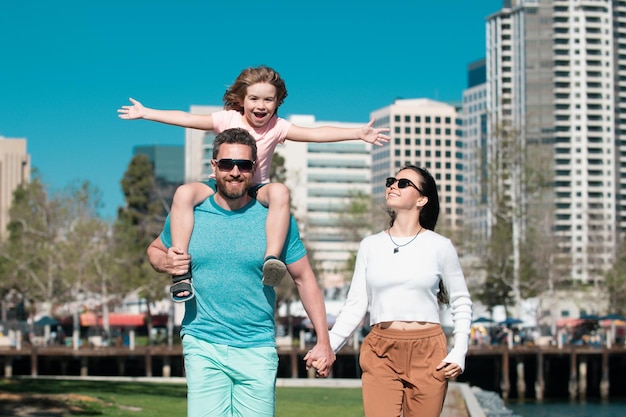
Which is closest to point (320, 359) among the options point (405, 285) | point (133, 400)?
point (405, 285)

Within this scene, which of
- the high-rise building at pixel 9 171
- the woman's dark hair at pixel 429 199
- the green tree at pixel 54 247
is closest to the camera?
the woman's dark hair at pixel 429 199

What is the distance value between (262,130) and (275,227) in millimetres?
1055

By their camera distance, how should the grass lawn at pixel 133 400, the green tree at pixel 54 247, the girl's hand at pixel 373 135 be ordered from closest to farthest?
the girl's hand at pixel 373 135 → the grass lawn at pixel 133 400 → the green tree at pixel 54 247

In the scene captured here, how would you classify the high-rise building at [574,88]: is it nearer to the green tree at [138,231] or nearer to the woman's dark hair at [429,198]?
the green tree at [138,231]

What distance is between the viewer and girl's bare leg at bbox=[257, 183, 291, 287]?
6.05m

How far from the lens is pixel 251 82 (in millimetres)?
7008

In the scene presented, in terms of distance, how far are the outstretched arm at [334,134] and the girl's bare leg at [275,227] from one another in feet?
2.52

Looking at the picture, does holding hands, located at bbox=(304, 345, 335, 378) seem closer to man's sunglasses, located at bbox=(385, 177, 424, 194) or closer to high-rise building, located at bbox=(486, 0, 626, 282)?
man's sunglasses, located at bbox=(385, 177, 424, 194)

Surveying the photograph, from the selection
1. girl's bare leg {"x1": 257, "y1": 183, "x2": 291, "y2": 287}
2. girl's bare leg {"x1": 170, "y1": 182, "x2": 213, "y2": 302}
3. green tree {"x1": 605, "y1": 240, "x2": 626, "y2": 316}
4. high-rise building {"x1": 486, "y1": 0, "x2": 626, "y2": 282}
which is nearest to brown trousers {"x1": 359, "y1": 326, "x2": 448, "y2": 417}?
girl's bare leg {"x1": 257, "y1": 183, "x2": 291, "y2": 287}

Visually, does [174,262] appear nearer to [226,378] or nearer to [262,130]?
[226,378]

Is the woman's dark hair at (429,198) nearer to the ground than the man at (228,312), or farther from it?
farther from it

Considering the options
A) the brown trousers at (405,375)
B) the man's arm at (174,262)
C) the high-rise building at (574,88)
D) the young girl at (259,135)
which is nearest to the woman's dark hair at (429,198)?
the young girl at (259,135)

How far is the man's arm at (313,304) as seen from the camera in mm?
6488

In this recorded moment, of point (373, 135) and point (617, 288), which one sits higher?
point (373, 135)
